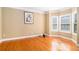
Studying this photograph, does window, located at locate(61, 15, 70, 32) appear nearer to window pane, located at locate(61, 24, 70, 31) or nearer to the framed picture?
window pane, located at locate(61, 24, 70, 31)

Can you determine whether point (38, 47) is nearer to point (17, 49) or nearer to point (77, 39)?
point (17, 49)

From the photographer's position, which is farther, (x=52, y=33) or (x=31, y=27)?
(x=31, y=27)

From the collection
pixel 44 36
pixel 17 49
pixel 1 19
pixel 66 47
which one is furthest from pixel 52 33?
pixel 1 19

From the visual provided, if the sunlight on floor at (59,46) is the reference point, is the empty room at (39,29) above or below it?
above

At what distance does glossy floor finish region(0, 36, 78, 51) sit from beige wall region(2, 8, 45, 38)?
0.68 ft

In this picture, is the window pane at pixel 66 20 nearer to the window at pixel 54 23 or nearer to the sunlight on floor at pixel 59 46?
the window at pixel 54 23

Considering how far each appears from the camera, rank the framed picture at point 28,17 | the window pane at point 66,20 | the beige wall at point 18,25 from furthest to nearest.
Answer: the framed picture at point 28,17
the beige wall at point 18,25
the window pane at point 66,20

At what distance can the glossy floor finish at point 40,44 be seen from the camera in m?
2.21

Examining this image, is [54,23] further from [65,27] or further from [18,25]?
[18,25]

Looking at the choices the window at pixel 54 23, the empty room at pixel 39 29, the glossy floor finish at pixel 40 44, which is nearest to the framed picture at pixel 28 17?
the empty room at pixel 39 29

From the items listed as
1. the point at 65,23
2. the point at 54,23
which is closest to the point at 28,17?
the point at 54,23
